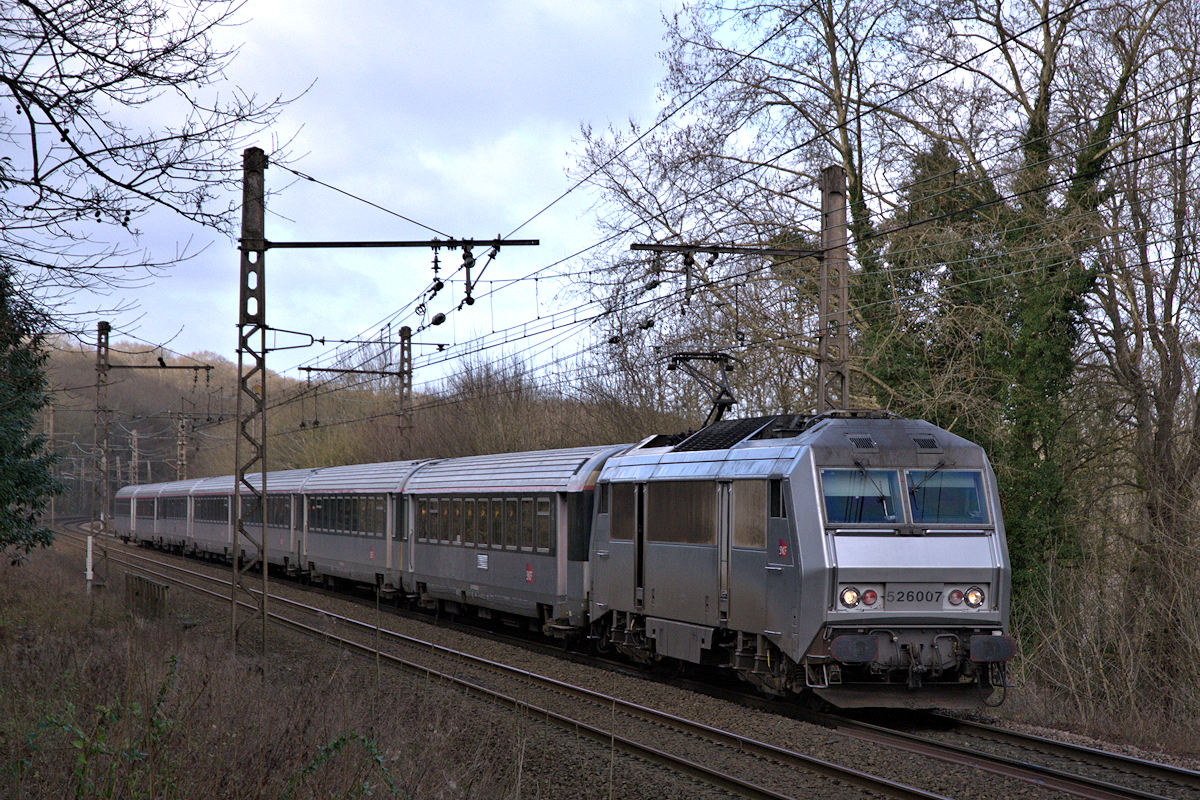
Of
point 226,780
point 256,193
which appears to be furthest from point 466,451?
point 226,780

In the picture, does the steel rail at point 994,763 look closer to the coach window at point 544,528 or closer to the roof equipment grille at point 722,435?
the roof equipment grille at point 722,435

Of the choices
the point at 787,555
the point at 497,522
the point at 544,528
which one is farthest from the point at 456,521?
the point at 787,555

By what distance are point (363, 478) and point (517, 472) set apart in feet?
28.4

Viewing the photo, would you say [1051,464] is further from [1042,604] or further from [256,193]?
[256,193]

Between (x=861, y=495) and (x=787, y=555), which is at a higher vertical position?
(x=861, y=495)

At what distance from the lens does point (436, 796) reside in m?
7.71

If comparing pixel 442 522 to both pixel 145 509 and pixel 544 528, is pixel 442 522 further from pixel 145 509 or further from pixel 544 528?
pixel 145 509

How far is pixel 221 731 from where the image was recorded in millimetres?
7656

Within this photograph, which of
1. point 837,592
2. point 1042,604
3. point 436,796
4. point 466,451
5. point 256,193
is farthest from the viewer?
point 466,451

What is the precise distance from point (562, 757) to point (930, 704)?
382cm

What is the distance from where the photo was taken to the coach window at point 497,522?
1930 centimetres

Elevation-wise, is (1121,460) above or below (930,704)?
above

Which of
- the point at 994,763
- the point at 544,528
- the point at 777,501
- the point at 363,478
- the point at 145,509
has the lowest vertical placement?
the point at 994,763

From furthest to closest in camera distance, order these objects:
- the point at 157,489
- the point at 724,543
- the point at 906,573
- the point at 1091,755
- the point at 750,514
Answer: the point at 157,489
the point at 724,543
the point at 750,514
the point at 906,573
the point at 1091,755
